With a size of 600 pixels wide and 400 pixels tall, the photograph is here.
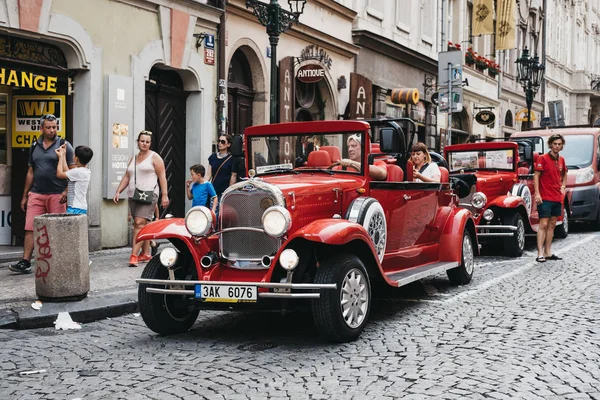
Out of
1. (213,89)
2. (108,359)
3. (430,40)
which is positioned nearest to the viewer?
(108,359)

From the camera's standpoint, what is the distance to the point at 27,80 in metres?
11.3

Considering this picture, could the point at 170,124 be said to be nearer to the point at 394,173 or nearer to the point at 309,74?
the point at 309,74

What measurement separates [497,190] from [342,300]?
770 centimetres

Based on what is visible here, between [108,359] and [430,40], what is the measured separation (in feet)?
76.9

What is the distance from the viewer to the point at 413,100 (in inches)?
912

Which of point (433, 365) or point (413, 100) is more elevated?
point (413, 100)

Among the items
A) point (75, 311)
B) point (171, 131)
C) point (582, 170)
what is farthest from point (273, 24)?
point (582, 170)

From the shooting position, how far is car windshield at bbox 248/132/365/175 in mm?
7598

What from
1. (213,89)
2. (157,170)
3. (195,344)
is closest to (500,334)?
(195,344)

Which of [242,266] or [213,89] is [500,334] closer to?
[242,266]

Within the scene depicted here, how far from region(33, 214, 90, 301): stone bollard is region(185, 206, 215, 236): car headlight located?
1869mm

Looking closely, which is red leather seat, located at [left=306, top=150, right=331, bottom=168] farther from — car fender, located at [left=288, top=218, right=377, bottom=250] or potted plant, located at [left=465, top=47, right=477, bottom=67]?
Result: potted plant, located at [left=465, top=47, right=477, bottom=67]

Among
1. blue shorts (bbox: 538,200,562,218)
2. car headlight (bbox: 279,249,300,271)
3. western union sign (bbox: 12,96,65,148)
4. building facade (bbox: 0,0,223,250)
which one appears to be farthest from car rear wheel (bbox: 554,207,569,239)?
car headlight (bbox: 279,249,300,271)

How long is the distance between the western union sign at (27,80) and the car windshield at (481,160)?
6.80 meters
